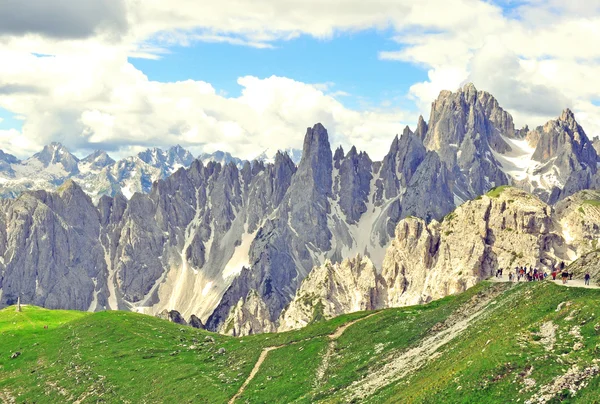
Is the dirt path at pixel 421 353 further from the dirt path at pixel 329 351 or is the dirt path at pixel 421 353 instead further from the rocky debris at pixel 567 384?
the rocky debris at pixel 567 384

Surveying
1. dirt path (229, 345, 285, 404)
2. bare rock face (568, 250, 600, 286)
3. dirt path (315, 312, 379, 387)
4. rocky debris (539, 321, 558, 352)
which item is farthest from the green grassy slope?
bare rock face (568, 250, 600, 286)

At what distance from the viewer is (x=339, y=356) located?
9069cm

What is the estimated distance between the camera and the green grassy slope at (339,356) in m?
55.2

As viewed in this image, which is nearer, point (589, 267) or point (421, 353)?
point (421, 353)

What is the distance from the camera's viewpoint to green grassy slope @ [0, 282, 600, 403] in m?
55.2

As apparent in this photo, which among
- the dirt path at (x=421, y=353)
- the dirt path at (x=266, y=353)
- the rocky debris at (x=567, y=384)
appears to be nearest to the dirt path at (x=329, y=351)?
the dirt path at (x=266, y=353)

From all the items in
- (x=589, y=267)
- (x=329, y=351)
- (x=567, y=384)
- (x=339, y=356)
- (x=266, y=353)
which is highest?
(x=589, y=267)

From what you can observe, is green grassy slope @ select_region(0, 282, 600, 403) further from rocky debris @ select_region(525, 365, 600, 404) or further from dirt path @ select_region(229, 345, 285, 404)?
dirt path @ select_region(229, 345, 285, 404)

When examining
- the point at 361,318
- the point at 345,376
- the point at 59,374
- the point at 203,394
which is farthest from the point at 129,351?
the point at 345,376

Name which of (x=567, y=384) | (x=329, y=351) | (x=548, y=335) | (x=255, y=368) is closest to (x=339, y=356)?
(x=329, y=351)

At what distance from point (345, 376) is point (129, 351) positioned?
51.3m

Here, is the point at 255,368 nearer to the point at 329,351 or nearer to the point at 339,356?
the point at 329,351

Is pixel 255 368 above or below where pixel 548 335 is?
below

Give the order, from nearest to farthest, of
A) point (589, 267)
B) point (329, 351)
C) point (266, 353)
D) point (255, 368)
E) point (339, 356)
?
1. point (589, 267)
2. point (339, 356)
3. point (329, 351)
4. point (255, 368)
5. point (266, 353)
